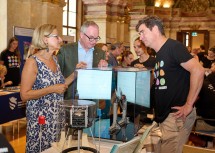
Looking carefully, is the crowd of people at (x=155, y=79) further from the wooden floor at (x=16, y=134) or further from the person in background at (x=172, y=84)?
the wooden floor at (x=16, y=134)

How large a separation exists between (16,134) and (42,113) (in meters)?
3.97

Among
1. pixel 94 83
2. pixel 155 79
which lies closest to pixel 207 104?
pixel 155 79

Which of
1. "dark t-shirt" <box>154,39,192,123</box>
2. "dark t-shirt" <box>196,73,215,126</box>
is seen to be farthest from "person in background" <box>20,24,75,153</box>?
"dark t-shirt" <box>196,73,215,126</box>

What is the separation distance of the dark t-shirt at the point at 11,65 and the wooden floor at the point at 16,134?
923mm

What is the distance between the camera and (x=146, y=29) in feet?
9.05

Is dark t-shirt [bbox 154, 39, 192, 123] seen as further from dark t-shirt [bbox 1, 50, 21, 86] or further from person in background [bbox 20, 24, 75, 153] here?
dark t-shirt [bbox 1, 50, 21, 86]

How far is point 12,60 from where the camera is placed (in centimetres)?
739

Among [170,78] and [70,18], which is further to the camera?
[70,18]

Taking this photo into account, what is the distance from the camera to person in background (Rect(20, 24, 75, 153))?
290 cm

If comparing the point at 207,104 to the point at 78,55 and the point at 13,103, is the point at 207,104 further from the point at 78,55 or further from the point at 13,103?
the point at 13,103

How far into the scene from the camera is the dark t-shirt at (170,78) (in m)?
2.72

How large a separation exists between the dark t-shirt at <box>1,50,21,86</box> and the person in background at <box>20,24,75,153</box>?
14.5 ft

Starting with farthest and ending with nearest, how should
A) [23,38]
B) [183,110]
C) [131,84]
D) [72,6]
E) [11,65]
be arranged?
[72,6] → [23,38] → [11,65] → [183,110] → [131,84]

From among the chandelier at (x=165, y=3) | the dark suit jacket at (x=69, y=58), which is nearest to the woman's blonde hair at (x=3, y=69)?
the dark suit jacket at (x=69, y=58)
